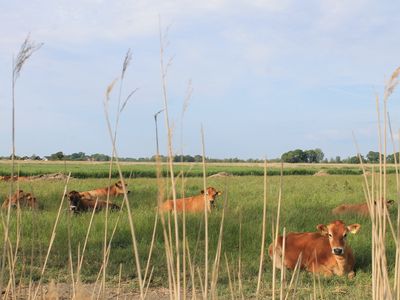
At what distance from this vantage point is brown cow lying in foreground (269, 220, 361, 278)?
20.6ft

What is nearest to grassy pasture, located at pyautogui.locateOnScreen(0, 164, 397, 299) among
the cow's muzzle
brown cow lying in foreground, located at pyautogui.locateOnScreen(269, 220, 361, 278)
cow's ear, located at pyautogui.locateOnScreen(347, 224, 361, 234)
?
brown cow lying in foreground, located at pyautogui.locateOnScreen(269, 220, 361, 278)

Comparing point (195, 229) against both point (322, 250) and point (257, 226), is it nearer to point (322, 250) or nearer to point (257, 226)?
point (257, 226)

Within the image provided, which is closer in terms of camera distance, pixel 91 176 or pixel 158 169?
pixel 158 169

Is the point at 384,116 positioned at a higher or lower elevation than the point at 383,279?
higher

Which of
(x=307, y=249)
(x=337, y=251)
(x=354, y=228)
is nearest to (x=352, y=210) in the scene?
(x=307, y=249)

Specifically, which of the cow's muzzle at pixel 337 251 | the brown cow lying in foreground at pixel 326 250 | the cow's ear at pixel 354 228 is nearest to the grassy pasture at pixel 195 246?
the brown cow lying in foreground at pixel 326 250

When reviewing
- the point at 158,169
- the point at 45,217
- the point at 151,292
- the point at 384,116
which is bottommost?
the point at 151,292

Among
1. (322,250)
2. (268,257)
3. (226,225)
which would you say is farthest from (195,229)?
(322,250)

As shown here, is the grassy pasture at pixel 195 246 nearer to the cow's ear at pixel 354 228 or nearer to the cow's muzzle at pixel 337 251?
the cow's muzzle at pixel 337 251

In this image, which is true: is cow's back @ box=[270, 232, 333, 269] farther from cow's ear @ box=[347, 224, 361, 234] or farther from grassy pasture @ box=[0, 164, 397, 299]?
cow's ear @ box=[347, 224, 361, 234]

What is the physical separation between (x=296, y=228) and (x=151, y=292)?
398cm

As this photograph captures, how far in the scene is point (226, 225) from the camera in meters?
8.30

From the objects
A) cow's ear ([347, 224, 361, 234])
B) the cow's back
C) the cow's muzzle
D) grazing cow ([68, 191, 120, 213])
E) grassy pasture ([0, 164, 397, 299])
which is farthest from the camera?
grazing cow ([68, 191, 120, 213])

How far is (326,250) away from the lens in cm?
675
